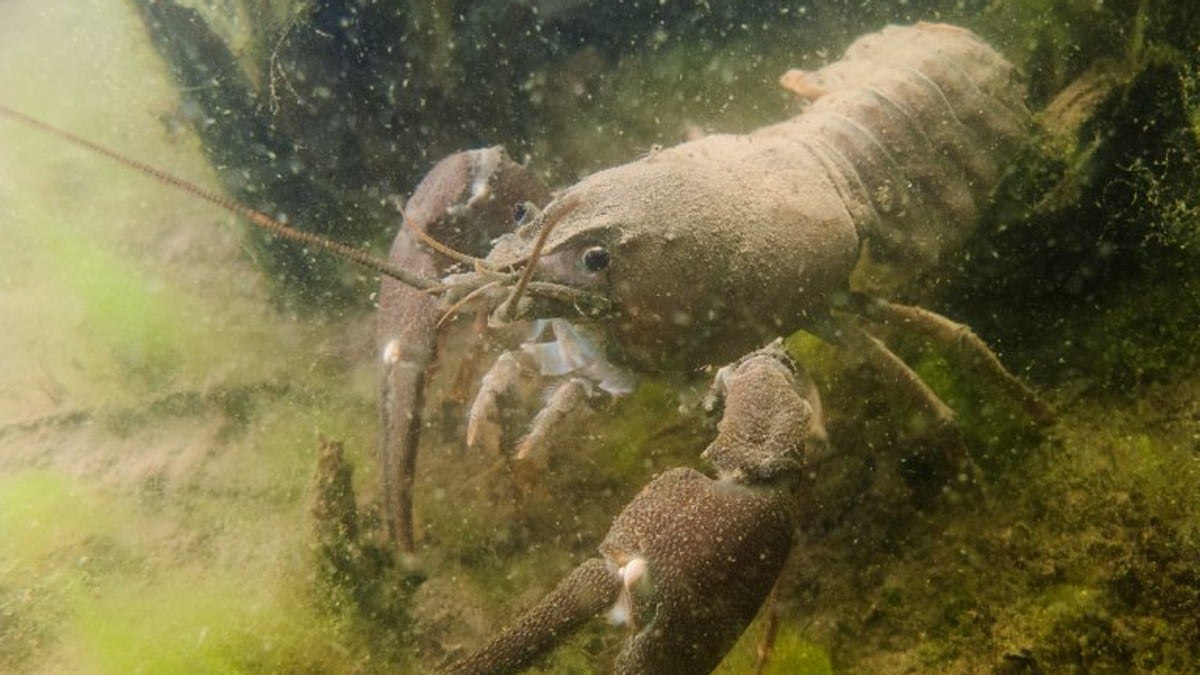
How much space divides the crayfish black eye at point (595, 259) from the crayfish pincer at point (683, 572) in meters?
0.81

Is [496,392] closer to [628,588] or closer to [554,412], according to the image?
[554,412]

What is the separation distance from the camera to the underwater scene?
8.07 feet

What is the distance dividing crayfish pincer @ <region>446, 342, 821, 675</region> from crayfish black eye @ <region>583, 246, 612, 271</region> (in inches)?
31.8

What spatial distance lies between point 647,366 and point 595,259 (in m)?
0.54

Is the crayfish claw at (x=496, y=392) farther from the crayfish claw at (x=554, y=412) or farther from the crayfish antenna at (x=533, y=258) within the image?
the crayfish antenna at (x=533, y=258)

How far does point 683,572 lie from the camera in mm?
1951

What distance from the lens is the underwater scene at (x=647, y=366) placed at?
2.46 m

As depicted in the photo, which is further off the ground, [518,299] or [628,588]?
[518,299]

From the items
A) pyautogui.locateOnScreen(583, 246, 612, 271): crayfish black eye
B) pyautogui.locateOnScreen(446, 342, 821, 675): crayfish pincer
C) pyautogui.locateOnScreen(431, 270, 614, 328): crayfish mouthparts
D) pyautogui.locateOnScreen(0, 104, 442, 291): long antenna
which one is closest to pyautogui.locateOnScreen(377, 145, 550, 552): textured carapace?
pyautogui.locateOnScreen(431, 270, 614, 328): crayfish mouthparts

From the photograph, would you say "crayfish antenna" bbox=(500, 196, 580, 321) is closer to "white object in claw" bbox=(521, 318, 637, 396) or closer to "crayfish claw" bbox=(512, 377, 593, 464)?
"white object in claw" bbox=(521, 318, 637, 396)

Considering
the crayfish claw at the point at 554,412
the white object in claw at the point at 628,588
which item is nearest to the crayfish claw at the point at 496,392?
the crayfish claw at the point at 554,412

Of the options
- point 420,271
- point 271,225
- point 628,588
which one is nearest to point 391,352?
point 420,271

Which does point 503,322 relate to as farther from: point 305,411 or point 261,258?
point 261,258

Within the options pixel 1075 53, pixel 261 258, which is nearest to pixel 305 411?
pixel 261 258
